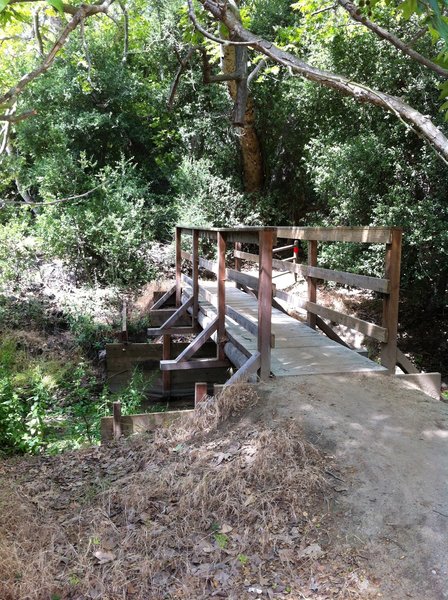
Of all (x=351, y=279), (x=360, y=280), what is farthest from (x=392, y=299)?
(x=351, y=279)

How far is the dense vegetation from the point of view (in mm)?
9625

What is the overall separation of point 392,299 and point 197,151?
12029mm

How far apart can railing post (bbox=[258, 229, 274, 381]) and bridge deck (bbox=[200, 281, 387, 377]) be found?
0.76 feet

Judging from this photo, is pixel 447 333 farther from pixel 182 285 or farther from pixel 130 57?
pixel 130 57

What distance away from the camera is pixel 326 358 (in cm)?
551

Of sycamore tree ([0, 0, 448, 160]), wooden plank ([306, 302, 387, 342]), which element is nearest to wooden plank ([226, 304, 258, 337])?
wooden plank ([306, 302, 387, 342])

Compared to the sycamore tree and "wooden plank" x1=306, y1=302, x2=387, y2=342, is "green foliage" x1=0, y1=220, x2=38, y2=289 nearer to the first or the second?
the sycamore tree

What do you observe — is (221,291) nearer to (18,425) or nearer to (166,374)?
(18,425)

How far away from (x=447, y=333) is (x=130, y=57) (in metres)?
13.2

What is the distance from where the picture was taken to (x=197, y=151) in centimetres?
1560

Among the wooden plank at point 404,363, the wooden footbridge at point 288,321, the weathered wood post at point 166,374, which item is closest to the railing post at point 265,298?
the wooden footbridge at point 288,321

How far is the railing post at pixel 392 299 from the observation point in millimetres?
4668

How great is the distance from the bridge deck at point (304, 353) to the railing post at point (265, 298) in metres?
0.23

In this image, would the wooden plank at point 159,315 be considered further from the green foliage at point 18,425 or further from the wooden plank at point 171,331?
the green foliage at point 18,425
